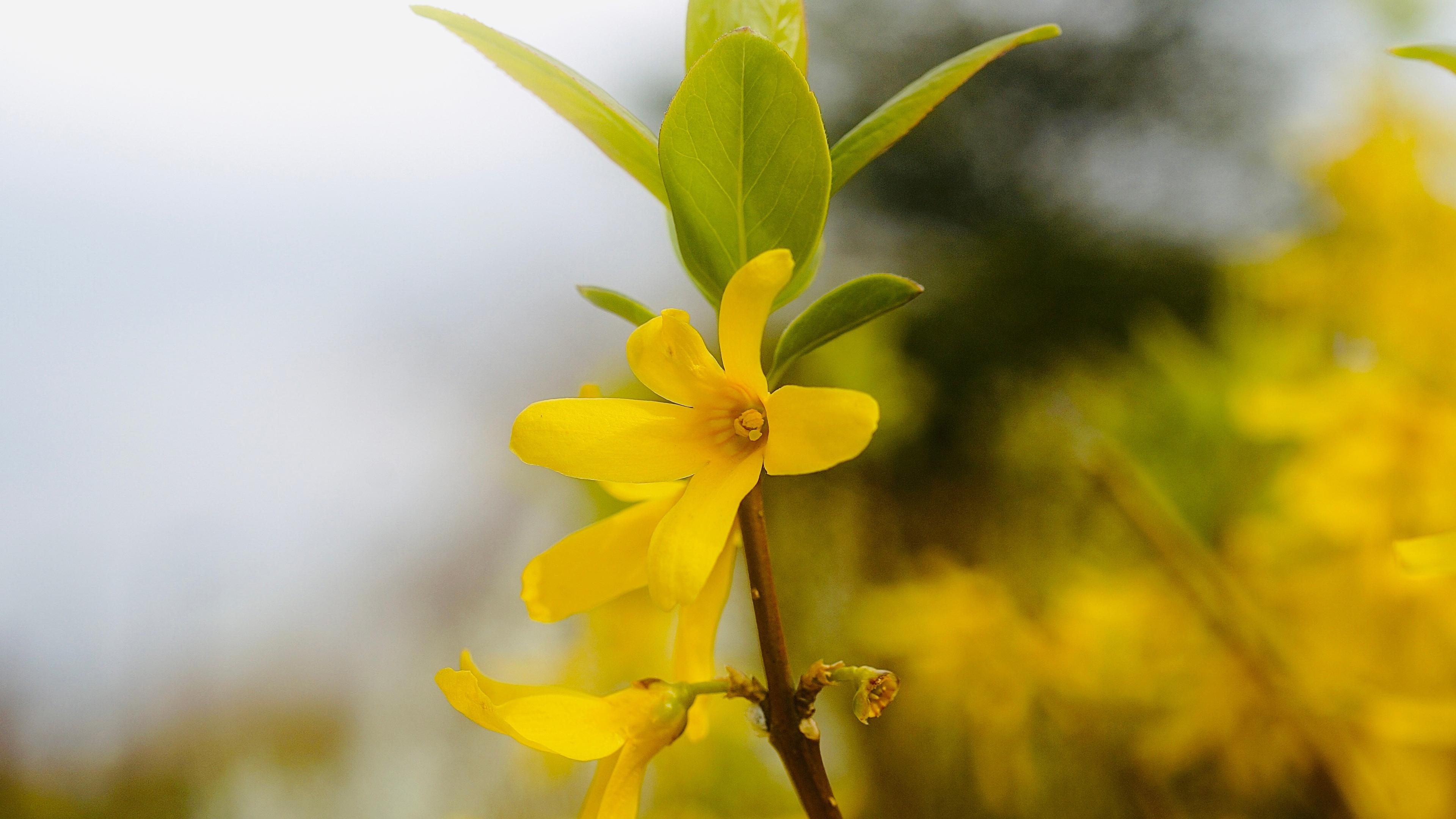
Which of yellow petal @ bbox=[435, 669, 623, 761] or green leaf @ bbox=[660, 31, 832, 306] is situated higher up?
green leaf @ bbox=[660, 31, 832, 306]

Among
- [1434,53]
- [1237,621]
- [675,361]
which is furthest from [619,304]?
[1237,621]

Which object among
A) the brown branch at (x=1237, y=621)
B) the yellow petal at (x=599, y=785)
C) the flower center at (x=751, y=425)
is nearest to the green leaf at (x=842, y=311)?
the flower center at (x=751, y=425)

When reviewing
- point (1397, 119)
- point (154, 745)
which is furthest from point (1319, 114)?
point (154, 745)

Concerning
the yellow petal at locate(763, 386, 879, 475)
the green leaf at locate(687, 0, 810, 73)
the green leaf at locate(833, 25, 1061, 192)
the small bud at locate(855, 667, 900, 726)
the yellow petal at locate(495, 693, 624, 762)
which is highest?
the green leaf at locate(687, 0, 810, 73)

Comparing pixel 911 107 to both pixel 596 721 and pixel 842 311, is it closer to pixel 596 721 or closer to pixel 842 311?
pixel 842 311

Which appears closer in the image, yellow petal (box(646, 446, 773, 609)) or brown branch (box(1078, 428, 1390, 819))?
yellow petal (box(646, 446, 773, 609))

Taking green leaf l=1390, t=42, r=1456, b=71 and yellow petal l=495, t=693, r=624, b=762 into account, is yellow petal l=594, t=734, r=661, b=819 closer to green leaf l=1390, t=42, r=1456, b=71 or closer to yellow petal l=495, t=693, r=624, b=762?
yellow petal l=495, t=693, r=624, b=762

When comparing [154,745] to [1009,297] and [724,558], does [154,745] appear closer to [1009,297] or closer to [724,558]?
[724,558]

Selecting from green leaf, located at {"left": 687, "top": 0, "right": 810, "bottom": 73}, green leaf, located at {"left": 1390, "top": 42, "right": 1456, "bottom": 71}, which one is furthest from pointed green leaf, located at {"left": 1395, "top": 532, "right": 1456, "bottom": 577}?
green leaf, located at {"left": 687, "top": 0, "right": 810, "bottom": 73}
